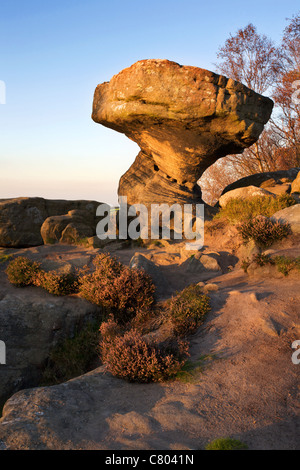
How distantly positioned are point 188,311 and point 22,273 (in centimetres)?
550

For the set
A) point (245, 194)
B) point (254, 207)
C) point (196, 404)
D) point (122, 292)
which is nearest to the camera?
point (196, 404)

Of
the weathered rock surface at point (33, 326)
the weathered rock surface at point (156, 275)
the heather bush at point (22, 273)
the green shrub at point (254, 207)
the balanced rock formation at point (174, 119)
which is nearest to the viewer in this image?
the weathered rock surface at point (33, 326)

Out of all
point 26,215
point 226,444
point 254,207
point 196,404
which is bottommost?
point 196,404

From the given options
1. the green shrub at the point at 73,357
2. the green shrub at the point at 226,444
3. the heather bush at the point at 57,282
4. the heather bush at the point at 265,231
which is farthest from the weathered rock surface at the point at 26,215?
the green shrub at the point at 226,444

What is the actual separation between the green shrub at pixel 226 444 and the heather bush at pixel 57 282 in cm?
674

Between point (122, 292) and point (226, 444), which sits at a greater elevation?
point (122, 292)

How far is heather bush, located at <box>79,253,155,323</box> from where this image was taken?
9232mm

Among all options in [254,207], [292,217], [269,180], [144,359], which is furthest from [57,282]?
[269,180]

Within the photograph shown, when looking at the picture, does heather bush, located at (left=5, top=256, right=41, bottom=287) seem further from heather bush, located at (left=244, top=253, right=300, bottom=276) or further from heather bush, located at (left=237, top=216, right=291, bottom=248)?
heather bush, located at (left=237, top=216, right=291, bottom=248)

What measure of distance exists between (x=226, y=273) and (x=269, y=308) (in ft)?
11.1

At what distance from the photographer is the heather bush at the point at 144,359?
606 cm

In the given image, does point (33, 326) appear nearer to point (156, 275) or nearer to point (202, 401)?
point (156, 275)

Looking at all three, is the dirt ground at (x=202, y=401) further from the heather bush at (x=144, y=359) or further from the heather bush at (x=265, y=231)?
the heather bush at (x=265, y=231)

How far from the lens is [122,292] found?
927 centimetres
